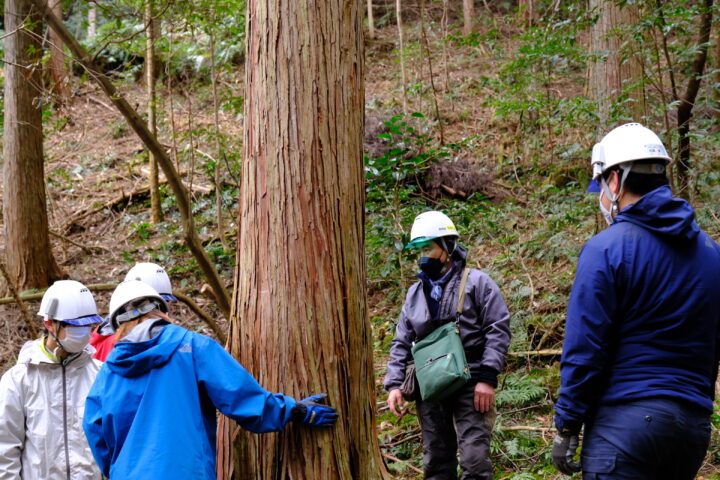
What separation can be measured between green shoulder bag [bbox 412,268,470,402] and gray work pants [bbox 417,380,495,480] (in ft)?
0.66

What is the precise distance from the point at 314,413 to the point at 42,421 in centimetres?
158

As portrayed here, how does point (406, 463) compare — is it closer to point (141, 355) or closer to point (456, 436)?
point (456, 436)

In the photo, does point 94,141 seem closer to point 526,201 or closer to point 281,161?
point 526,201

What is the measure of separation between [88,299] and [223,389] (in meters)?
1.23

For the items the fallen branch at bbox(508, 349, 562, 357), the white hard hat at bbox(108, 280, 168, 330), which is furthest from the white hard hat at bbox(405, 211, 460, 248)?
the fallen branch at bbox(508, 349, 562, 357)

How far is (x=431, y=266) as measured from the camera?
4168mm

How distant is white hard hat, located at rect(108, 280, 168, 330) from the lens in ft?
9.84

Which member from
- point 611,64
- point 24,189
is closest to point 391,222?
point 611,64

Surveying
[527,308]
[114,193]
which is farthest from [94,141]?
[527,308]

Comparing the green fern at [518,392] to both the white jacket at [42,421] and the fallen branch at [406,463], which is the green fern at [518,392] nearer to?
the fallen branch at [406,463]

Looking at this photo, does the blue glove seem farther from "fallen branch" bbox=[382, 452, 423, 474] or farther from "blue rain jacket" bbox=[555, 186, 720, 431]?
"fallen branch" bbox=[382, 452, 423, 474]

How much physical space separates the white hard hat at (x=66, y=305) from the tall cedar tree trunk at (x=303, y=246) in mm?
874

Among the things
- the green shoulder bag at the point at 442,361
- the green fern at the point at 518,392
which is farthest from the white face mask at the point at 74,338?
the green fern at the point at 518,392

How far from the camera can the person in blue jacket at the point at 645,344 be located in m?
2.44
